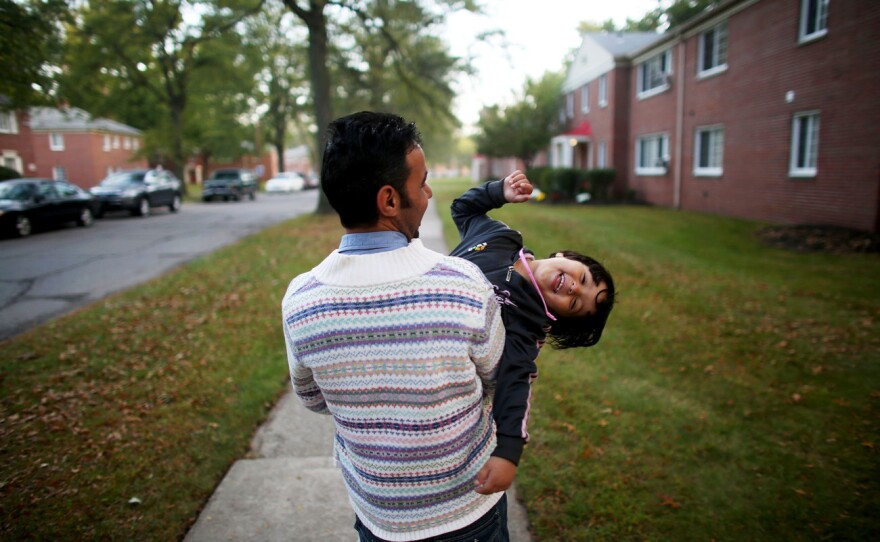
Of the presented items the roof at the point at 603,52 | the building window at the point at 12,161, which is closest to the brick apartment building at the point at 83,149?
the building window at the point at 12,161

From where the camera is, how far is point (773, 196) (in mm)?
14523

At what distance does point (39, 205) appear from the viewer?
1436 centimetres

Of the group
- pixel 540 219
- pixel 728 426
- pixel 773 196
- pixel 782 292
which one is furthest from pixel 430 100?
pixel 728 426

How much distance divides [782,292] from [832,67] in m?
7.58

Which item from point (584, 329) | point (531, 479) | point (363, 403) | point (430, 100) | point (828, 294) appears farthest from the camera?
point (430, 100)

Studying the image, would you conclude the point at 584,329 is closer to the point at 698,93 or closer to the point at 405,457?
the point at 405,457

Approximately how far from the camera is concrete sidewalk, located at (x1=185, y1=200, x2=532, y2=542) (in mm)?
2887

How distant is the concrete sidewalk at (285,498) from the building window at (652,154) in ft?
63.2

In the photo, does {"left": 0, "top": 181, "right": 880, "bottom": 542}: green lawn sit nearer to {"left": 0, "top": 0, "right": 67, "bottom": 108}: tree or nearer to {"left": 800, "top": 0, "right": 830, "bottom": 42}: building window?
{"left": 0, "top": 0, "right": 67, "bottom": 108}: tree

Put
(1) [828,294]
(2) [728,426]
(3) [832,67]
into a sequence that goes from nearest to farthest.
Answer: (2) [728,426] → (1) [828,294] → (3) [832,67]

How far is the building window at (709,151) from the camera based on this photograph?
684 inches

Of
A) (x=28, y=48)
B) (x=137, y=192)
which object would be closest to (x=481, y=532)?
(x=28, y=48)

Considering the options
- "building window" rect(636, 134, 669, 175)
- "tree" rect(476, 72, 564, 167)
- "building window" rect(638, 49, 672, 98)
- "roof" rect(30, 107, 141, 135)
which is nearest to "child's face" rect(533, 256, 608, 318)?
"building window" rect(636, 134, 669, 175)

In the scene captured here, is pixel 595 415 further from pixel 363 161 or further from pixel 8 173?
pixel 8 173
